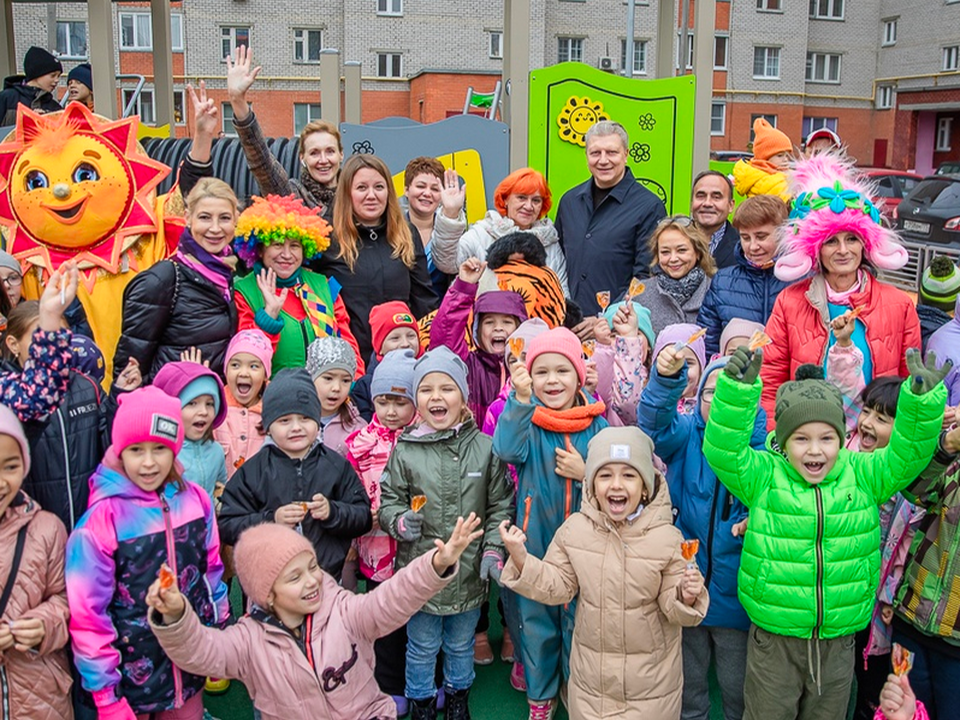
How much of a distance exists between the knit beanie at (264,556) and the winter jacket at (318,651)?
0.33ft

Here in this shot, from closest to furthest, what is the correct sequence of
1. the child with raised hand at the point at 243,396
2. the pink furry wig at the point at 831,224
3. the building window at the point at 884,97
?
the pink furry wig at the point at 831,224
the child with raised hand at the point at 243,396
the building window at the point at 884,97

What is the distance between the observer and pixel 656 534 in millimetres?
3006

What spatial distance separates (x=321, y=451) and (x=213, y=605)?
68 centimetres

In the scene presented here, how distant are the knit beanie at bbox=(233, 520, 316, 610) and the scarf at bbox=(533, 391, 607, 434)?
3.31 feet

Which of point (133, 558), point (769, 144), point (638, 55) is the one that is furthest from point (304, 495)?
point (638, 55)

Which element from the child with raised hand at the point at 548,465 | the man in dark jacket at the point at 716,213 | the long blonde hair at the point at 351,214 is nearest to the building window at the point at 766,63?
the man in dark jacket at the point at 716,213

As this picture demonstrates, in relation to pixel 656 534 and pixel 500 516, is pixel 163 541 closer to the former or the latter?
pixel 500 516

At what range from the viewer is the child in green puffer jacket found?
2881mm

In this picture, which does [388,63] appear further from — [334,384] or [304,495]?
[304,495]

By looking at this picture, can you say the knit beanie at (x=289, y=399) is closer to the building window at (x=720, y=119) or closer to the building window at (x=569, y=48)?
the building window at (x=569, y=48)

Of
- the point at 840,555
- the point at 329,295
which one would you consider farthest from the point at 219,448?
the point at 840,555

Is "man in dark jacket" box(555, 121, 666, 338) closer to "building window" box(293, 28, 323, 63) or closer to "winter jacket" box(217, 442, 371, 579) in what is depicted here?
"winter jacket" box(217, 442, 371, 579)

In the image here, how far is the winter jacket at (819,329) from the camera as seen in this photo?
3.55 m

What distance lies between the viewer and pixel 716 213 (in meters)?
4.79
